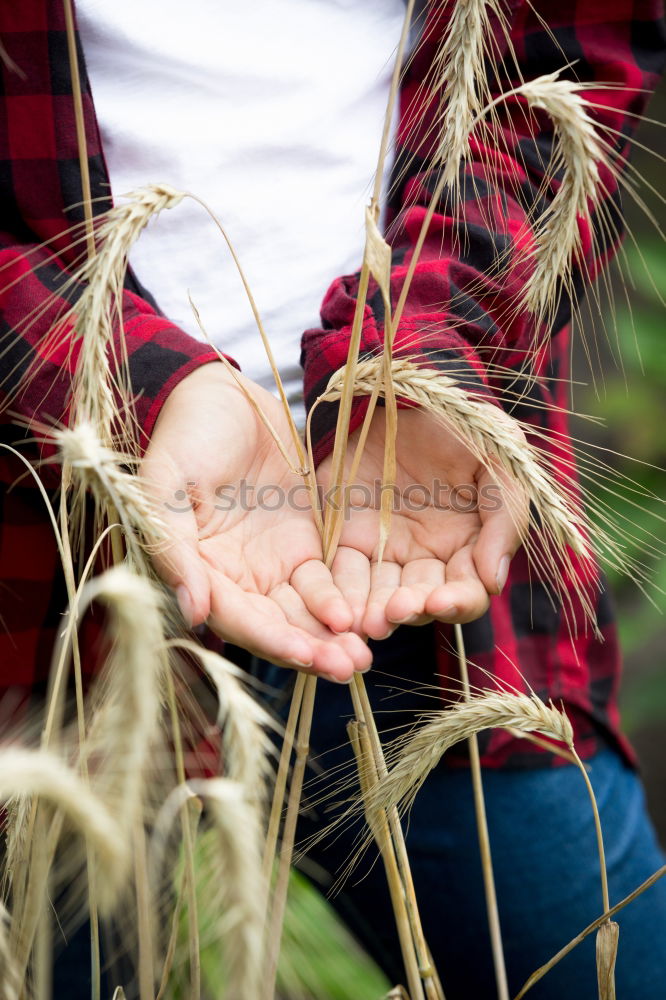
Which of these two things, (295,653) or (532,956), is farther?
(532,956)

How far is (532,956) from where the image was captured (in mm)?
687

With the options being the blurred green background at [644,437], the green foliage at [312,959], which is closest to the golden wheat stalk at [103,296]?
the green foliage at [312,959]

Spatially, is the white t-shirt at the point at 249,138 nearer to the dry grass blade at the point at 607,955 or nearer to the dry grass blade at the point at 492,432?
the dry grass blade at the point at 492,432

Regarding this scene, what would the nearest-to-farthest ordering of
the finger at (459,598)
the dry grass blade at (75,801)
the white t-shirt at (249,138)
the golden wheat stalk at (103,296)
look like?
the dry grass blade at (75,801)
the golden wheat stalk at (103,296)
the finger at (459,598)
the white t-shirt at (249,138)

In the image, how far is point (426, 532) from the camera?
547 mm

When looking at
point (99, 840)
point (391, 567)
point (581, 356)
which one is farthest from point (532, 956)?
point (581, 356)

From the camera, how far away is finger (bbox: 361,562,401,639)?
1.55 ft

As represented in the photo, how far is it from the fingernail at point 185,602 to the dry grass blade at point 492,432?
14 cm

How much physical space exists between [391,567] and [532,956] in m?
0.40

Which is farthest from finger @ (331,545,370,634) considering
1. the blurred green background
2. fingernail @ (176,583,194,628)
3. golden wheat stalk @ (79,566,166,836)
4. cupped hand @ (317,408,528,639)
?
the blurred green background

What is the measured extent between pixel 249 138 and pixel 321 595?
37cm

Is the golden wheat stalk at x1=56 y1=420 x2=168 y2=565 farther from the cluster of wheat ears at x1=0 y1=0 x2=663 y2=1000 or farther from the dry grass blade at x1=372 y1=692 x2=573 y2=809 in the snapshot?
the dry grass blade at x1=372 y1=692 x2=573 y2=809

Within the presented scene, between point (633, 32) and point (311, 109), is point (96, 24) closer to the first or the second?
point (311, 109)

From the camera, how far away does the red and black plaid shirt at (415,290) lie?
21.1 inches
